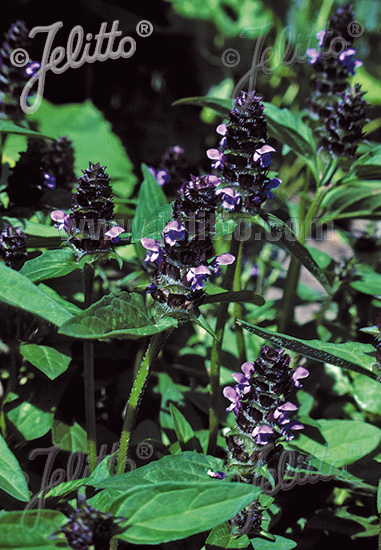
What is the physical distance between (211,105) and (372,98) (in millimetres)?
3560

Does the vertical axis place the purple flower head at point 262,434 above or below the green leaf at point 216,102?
below

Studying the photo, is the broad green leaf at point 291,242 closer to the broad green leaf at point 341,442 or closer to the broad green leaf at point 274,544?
the broad green leaf at point 341,442

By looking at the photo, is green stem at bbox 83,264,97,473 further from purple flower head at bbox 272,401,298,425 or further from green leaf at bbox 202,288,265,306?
purple flower head at bbox 272,401,298,425

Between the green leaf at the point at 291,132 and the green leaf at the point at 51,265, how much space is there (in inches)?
26.8

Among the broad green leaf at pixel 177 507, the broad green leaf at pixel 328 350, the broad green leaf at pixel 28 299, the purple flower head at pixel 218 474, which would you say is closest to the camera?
the broad green leaf at pixel 177 507

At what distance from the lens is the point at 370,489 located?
1.67m

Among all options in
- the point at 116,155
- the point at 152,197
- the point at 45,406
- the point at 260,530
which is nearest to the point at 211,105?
the point at 152,197

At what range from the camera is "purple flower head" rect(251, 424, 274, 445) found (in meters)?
1.21

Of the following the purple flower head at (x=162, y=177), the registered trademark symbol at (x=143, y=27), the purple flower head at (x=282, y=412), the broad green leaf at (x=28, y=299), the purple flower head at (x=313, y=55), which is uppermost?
the registered trademark symbol at (x=143, y=27)

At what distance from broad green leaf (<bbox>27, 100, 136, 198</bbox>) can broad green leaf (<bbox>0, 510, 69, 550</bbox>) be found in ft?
9.43

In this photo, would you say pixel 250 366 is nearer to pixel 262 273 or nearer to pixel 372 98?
pixel 262 273

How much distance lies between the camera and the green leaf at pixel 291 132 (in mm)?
1648

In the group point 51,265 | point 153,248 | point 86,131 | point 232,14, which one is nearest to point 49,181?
point 51,265

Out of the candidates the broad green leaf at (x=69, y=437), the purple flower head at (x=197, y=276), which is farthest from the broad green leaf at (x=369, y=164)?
the broad green leaf at (x=69, y=437)
